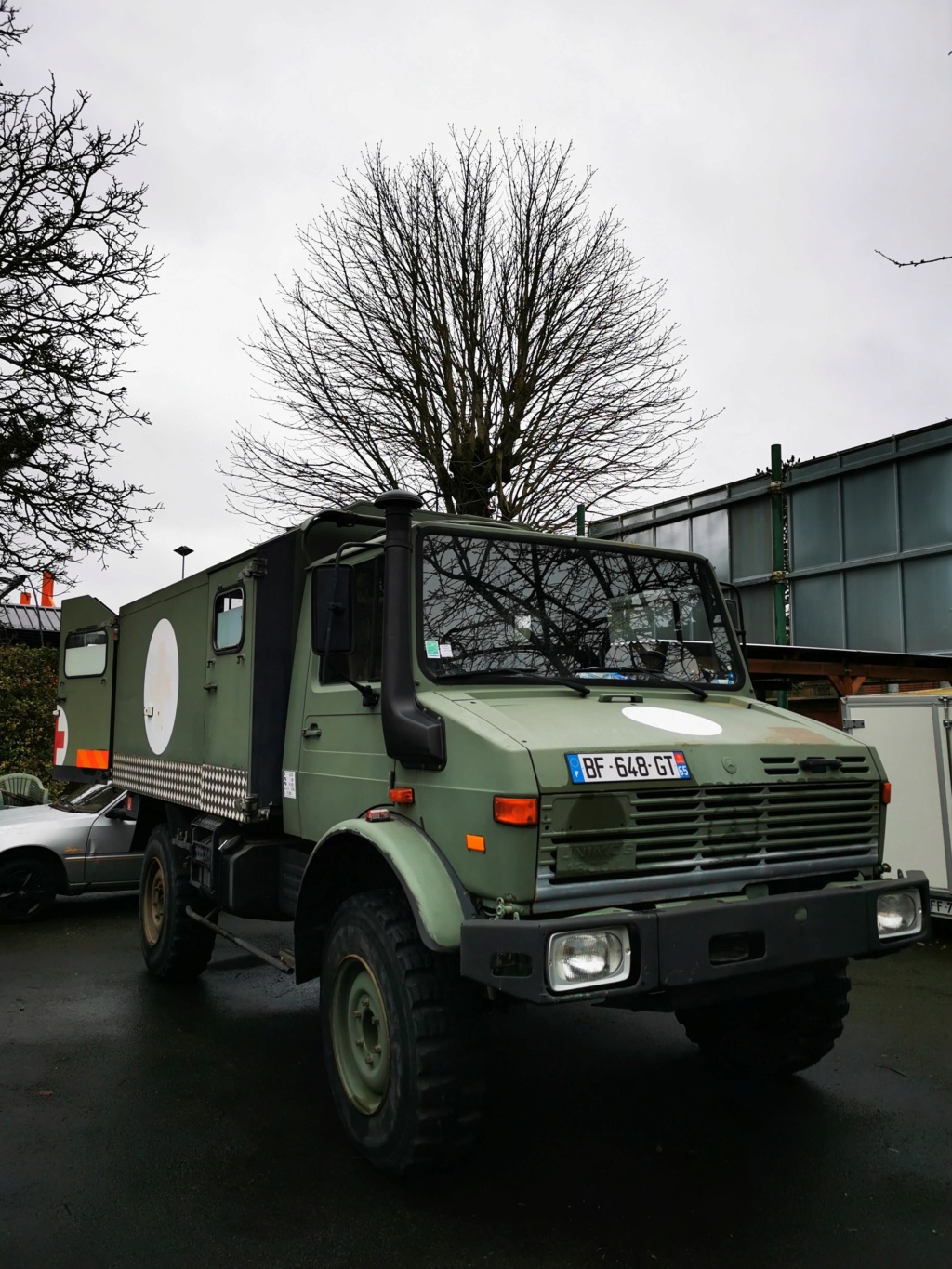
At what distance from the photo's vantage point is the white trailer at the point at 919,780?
7.64m

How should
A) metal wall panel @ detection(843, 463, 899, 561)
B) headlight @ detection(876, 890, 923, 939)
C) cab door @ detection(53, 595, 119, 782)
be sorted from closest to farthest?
1. headlight @ detection(876, 890, 923, 939)
2. cab door @ detection(53, 595, 119, 782)
3. metal wall panel @ detection(843, 463, 899, 561)

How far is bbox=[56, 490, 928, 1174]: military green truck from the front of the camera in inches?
127

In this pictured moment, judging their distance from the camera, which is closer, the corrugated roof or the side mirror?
the side mirror

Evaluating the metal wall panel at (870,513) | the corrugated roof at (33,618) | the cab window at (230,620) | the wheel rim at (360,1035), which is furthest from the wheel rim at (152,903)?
the corrugated roof at (33,618)

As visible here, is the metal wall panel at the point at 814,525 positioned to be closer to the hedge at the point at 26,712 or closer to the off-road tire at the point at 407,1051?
the hedge at the point at 26,712

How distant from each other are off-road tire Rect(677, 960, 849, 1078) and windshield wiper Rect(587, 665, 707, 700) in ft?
4.21

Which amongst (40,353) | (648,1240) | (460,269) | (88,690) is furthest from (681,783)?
(460,269)

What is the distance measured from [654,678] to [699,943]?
1408 millimetres

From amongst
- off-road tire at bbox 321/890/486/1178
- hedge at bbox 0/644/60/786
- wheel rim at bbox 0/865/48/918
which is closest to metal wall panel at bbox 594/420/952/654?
wheel rim at bbox 0/865/48/918

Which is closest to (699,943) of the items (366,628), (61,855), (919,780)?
(366,628)

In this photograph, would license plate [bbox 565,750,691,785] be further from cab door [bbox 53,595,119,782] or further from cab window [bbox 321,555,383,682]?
cab door [bbox 53,595,119,782]

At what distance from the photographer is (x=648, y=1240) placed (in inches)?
126

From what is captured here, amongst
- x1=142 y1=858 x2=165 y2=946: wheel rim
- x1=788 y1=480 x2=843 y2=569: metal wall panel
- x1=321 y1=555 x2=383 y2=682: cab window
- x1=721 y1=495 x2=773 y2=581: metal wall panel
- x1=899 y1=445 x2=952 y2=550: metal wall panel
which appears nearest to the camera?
x1=321 y1=555 x2=383 y2=682: cab window

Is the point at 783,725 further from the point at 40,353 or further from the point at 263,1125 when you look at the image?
the point at 40,353
